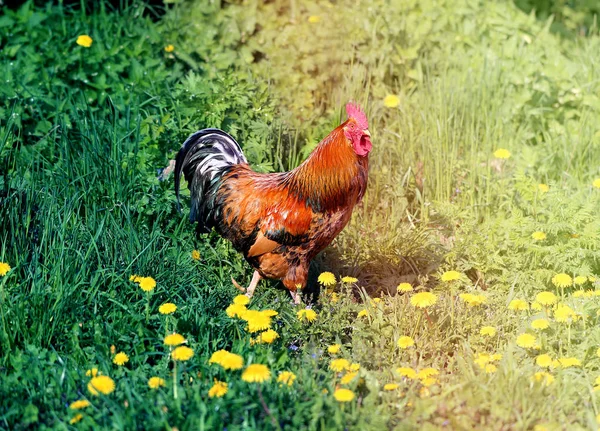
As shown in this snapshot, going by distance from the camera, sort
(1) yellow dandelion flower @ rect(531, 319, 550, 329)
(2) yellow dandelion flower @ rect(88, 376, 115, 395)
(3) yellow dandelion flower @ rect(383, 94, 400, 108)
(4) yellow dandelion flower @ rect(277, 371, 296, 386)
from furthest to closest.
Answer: (3) yellow dandelion flower @ rect(383, 94, 400, 108) < (1) yellow dandelion flower @ rect(531, 319, 550, 329) < (4) yellow dandelion flower @ rect(277, 371, 296, 386) < (2) yellow dandelion flower @ rect(88, 376, 115, 395)

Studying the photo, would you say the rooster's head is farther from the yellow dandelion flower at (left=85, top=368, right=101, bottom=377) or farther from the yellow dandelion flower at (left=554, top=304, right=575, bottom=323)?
the yellow dandelion flower at (left=85, top=368, right=101, bottom=377)

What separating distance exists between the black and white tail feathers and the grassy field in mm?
262

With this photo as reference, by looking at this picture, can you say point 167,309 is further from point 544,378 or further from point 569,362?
point 569,362

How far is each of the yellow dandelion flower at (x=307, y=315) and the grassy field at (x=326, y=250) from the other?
0.01m

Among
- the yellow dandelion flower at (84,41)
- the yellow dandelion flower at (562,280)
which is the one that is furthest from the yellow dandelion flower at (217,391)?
the yellow dandelion flower at (84,41)

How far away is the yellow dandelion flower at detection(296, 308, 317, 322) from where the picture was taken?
412 centimetres

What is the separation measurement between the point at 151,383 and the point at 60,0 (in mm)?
4231

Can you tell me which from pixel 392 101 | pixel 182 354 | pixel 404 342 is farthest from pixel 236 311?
pixel 392 101

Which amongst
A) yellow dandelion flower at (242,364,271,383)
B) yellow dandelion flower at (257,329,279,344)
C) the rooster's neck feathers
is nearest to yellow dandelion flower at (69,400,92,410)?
yellow dandelion flower at (242,364,271,383)

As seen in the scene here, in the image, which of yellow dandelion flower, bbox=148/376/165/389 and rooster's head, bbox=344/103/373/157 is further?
rooster's head, bbox=344/103/373/157

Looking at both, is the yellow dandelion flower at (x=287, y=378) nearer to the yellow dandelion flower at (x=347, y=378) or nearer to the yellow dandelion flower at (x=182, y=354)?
the yellow dandelion flower at (x=347, y=378)

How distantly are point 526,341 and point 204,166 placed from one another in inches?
79.7

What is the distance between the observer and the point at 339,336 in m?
4.41

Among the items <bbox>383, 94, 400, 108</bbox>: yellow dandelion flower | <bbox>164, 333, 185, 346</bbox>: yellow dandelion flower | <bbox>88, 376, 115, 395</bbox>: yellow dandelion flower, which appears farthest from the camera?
<bbox>383, 94, 400, 108</bbox>: yellow dandelion flower
